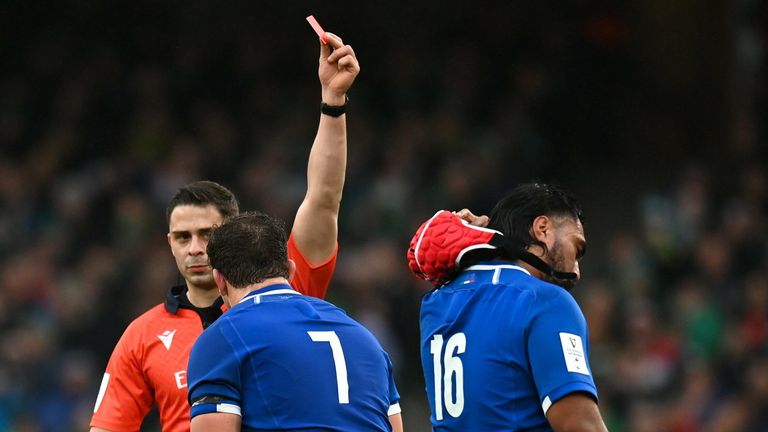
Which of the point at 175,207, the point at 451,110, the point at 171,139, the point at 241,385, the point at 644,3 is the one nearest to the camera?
the point at 241,385

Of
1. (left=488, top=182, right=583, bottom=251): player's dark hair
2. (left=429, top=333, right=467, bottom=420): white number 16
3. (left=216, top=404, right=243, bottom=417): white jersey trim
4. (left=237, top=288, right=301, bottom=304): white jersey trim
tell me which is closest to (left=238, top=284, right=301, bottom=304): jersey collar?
(left=237, top=288, right=301, bottom=304): white jersey trim

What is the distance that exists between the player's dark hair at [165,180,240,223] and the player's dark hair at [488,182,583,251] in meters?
1.12

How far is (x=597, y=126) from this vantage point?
44.7ft

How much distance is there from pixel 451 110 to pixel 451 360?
31.2 ft

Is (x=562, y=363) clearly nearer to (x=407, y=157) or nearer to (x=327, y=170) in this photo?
(x=327, y=170)

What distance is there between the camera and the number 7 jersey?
367cm

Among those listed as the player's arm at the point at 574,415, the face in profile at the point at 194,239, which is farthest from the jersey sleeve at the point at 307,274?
the player's arm at the point at 574,415

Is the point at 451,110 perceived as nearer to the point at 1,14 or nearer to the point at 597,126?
the point at 597,126

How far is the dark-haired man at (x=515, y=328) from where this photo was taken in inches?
144

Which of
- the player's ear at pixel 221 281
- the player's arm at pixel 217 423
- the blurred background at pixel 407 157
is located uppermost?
the blurred background at pixel 407 157

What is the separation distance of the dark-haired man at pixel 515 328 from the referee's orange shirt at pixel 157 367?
49cm

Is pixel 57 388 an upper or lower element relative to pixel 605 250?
lower

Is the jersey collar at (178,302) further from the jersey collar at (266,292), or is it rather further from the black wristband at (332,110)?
the jersey collar at (266,292)

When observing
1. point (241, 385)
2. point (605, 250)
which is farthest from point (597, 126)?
point (241, 385)
